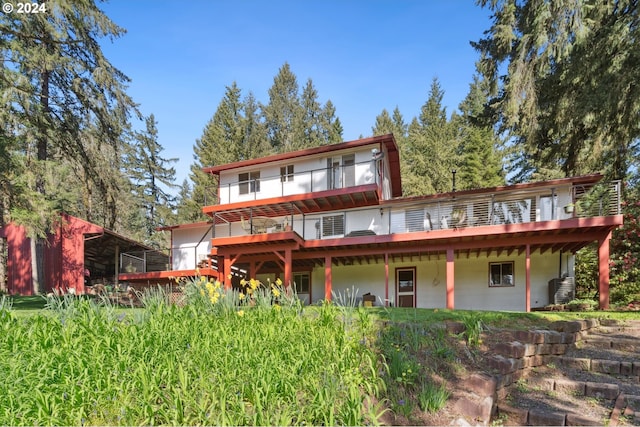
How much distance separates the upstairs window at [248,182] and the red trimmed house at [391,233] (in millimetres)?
52

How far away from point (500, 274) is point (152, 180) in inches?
1549

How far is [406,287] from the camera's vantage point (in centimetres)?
1689

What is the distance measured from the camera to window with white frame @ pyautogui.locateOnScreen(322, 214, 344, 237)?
17328mm

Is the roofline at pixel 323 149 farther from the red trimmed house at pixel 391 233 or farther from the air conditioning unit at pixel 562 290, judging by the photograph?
the air conditioning unit at pixel 562 290

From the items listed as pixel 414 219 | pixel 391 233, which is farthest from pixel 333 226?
pixel 414 219

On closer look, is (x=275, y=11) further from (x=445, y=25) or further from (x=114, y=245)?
(x=114, y=245)

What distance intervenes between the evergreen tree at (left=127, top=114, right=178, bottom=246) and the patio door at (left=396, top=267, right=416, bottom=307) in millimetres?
31814

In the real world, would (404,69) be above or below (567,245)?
above

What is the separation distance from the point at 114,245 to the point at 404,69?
19482mm

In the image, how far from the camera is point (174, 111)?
1342cm

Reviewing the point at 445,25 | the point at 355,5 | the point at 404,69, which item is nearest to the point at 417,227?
the point at 404,69

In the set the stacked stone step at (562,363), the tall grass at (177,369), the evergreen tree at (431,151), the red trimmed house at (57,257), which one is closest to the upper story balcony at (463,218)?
the stacked stone step at (562,363)

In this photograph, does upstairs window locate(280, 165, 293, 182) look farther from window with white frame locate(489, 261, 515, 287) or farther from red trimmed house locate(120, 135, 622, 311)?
window with white frame locate(489, 261, 515, 287)

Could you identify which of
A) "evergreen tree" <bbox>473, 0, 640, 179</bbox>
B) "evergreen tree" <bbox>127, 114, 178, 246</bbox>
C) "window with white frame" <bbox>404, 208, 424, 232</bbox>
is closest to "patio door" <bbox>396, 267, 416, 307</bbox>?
"window with white frame" <bbox>404, 208, 424, 232</bbox>
